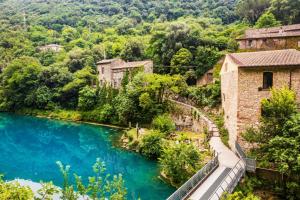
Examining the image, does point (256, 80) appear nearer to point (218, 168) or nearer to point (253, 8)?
point (218, 168)

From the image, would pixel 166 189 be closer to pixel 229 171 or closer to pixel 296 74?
pixel 229 171

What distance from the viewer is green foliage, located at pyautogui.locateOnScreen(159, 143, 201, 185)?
2167 cm

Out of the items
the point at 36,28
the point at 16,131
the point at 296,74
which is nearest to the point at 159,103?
the point at 296,74

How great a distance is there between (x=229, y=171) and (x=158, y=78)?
21541 millimetres

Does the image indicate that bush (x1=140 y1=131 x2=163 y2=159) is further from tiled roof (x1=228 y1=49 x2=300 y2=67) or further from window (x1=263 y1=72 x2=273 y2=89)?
window (x1=263 y1=72 x2=273 y2=89)

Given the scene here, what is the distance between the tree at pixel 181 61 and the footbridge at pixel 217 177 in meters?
23.7

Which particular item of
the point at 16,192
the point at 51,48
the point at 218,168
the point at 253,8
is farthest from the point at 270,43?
the point at 51,48

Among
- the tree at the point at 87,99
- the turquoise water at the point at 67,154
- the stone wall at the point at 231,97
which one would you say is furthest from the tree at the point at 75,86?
the stone wall at the point at 231,97

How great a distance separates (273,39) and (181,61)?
45.2ft

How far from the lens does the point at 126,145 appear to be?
34000 millimetres

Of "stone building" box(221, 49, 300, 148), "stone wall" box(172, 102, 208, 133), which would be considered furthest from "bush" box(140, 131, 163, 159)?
"stone building" box(221, 49, 300, 148)

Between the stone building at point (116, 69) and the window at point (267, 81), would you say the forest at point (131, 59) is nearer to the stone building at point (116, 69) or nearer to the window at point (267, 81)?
the stone building at point (116, 69)

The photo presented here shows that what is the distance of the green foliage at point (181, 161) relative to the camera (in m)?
21.7

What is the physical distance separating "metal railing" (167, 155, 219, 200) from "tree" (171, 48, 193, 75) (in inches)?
1071
